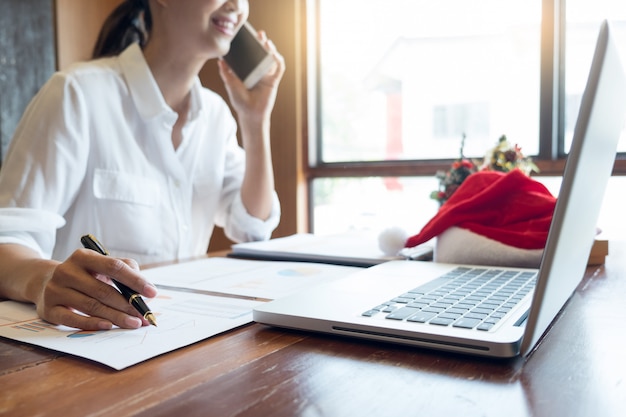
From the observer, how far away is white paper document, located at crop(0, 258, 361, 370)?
1.48 feet

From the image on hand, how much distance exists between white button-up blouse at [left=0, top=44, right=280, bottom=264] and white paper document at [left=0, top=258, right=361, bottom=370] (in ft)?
0.87

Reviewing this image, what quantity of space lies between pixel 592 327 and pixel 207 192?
1.04 m

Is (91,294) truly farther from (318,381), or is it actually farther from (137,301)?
(318,381)

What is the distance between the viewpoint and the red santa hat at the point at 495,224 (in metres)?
0.81

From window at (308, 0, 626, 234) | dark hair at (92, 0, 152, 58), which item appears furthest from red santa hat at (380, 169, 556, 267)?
window at (308, 0, 626, 234)

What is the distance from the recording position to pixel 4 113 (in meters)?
2.29

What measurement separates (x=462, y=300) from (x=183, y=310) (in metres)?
0.28

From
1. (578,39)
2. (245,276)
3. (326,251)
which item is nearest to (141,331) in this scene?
(245,276)

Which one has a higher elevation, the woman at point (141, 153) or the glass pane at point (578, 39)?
the glass pane at point (578, 39)

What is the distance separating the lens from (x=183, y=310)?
575 mm

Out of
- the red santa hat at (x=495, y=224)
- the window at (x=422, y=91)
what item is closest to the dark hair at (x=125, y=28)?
the red santa hat at (x=495, y=224)

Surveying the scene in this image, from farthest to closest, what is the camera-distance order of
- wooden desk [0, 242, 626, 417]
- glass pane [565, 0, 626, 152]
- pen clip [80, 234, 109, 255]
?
glass pane [565, 0, 626, 152] → pen clip [80, 234, 109, 255] → wooden desk [0, 242, 626, 417]

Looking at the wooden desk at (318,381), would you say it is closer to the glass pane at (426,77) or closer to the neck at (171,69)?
the neck at (171,69)

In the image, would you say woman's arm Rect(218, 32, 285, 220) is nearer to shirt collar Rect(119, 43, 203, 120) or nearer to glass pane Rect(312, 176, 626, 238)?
shirt collar Rect(119, 43, 203, 120)
